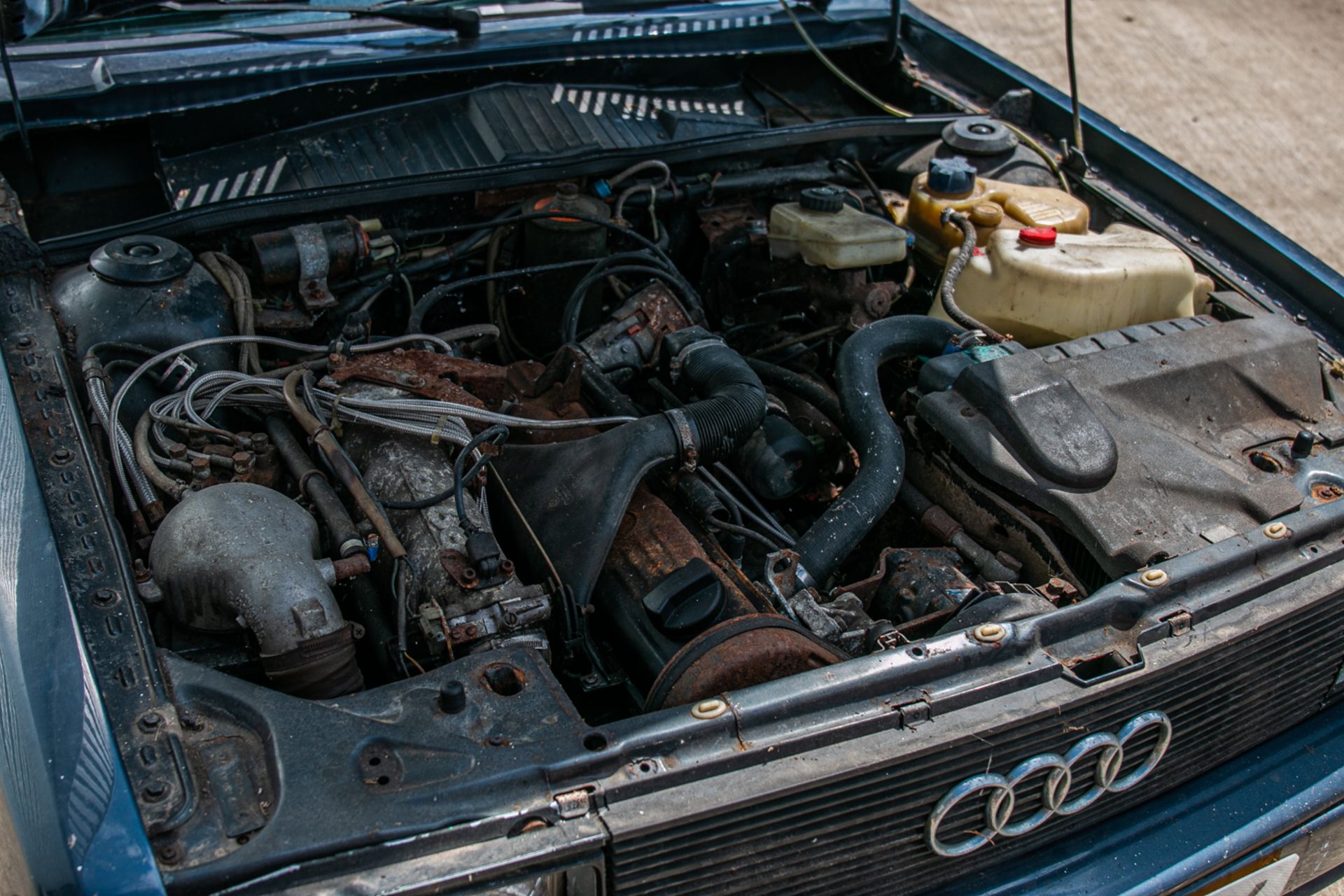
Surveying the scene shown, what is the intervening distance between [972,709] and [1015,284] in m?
1.13

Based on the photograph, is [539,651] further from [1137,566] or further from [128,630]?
[1137,566]

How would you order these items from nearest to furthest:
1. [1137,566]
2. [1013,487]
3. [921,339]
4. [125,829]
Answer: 1. [125,829]
2. [1137,566]
3. [1013,487]
4. [921,339]

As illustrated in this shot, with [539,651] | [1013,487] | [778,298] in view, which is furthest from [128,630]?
[778,298]

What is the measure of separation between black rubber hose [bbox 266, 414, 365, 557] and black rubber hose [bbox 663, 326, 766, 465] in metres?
0.55

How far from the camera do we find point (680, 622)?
1.64m

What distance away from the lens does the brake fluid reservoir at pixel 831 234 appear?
2.39m

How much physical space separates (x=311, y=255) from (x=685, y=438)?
857mm

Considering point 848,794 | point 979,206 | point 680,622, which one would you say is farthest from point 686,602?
point 979,206

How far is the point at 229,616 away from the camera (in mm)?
1534

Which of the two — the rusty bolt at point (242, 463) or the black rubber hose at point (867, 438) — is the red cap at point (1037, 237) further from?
the rusty bolt at point (242, 463)

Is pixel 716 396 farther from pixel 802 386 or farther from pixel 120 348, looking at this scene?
pixel 120 348

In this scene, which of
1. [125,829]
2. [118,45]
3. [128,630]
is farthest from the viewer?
[118,45]

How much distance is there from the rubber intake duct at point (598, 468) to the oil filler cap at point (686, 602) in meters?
0.14

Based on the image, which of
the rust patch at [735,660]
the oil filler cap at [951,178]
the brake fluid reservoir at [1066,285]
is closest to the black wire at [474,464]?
the rust patch at [735,660]
